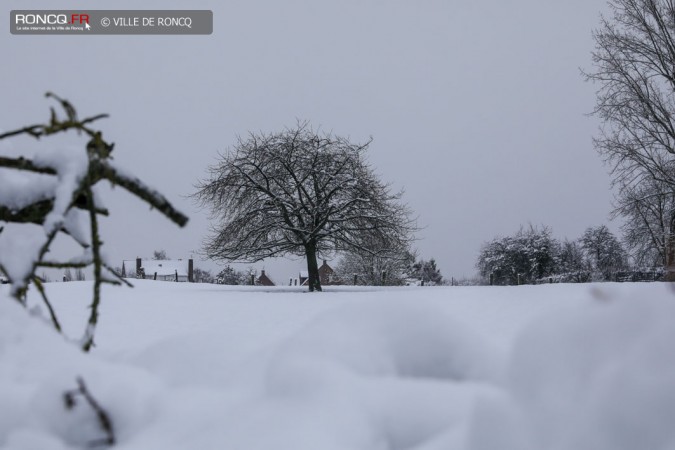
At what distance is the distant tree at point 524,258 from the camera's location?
150ft

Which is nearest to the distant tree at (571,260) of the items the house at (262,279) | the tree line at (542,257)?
the tree line at (542,257)

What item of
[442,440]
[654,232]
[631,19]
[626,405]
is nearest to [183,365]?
[442,440]

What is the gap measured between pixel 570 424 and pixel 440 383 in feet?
1.01

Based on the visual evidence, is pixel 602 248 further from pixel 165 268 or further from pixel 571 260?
pixel 165 268

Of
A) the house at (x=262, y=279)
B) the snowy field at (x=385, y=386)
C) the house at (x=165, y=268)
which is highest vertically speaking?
the house at (x=165, y=268)

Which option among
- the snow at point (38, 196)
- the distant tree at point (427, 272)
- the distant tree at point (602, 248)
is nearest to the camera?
the snow at point (38, 196)

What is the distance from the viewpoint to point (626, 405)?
3.05 ft

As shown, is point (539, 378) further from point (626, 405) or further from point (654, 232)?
point (654, 232)

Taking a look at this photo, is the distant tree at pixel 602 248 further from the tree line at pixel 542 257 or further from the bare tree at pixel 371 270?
the bare tree at pixel 371 270

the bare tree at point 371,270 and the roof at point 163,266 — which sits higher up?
the roof at point 163,266

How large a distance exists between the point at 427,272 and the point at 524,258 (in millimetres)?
13954

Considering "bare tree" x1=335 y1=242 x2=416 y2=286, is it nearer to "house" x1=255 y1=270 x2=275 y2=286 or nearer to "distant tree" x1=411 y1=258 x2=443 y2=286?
"distant tree" x1=411 y1=258 x2=443 y2=286

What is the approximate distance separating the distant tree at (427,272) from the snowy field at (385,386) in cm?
5229

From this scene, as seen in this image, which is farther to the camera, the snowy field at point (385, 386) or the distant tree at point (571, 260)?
the distant tree at point (571, 260)
